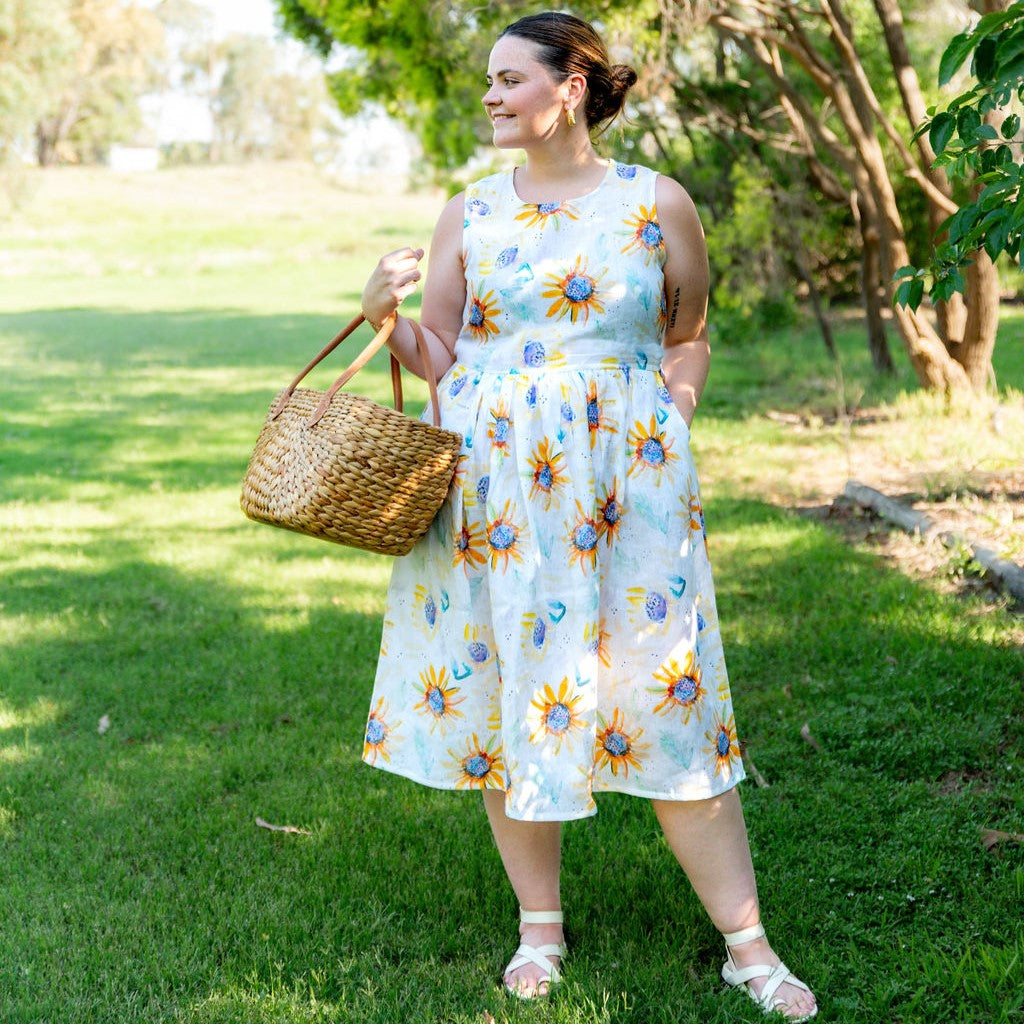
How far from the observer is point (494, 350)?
2.56 meters

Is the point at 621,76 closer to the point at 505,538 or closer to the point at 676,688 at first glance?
the point at 505,538

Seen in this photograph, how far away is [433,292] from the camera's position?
8.82ft

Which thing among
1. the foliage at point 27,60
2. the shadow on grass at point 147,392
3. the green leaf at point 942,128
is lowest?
the shadow on grass at point 147,392

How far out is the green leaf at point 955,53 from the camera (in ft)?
6.97

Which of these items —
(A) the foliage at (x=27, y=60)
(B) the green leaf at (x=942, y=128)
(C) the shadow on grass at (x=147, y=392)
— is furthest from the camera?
(A) the foliage at (x=27, y=60)

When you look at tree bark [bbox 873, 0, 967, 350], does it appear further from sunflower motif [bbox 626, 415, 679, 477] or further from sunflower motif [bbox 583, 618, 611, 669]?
sunflower motif [bbox 583, 618, 611, 669]

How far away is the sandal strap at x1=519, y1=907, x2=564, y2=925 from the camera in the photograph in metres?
Result: 2.70

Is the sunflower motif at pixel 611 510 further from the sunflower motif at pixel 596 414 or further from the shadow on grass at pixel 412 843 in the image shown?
the shadow on grass at pixel 412 843

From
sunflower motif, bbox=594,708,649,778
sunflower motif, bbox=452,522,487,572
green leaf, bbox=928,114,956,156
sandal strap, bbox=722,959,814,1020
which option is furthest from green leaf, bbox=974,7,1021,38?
sandal strap, bbox=722,959,814,1020

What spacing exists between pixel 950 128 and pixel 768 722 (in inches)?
83.4

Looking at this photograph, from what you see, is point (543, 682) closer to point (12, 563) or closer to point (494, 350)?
point (494, 350)

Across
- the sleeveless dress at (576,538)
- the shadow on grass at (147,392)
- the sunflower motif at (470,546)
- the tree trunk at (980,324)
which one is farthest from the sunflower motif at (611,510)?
the shadow on grass at (147,392)

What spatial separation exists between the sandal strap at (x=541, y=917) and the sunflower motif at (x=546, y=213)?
56.2 inches

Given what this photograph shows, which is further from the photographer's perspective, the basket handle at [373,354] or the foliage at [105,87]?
the foliage at [105,87]
